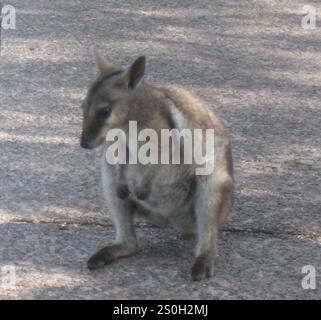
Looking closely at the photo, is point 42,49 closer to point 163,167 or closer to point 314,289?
point 163,167

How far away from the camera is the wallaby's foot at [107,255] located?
4771 mm

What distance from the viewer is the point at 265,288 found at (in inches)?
183

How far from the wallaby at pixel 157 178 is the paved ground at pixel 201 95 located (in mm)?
152

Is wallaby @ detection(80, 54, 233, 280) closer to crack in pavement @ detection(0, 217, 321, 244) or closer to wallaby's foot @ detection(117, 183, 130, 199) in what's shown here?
wallaby's foot @ detection(117, 183, 130, 199)

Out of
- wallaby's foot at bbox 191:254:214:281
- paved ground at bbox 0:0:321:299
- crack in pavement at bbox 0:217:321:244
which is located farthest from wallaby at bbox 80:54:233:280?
crack in pavement at bbox 0:217:321:244

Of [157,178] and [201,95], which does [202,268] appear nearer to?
[157,178]

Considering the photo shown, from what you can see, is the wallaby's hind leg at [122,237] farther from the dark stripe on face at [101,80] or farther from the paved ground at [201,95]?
the dark stripe on face at [101,80]

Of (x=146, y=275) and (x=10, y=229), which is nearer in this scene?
(x=146, y=275)

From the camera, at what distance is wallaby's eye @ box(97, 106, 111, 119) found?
449 cm

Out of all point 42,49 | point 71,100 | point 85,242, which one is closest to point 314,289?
point 85,242

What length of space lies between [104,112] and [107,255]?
30.1 inches

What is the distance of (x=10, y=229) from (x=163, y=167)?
0.98 m

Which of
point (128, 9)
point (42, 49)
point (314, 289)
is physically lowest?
point (314, 289)

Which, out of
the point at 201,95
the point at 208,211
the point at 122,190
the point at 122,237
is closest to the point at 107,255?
the point at 122,237
